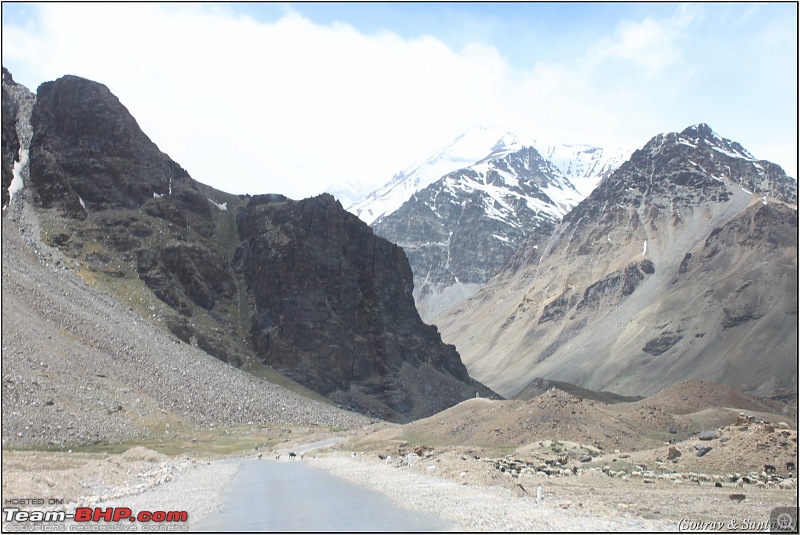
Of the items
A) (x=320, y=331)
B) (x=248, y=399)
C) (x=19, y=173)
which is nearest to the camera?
(x=248, y=399)

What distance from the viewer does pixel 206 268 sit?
185 meters

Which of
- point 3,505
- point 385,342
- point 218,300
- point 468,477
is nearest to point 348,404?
point 385,342

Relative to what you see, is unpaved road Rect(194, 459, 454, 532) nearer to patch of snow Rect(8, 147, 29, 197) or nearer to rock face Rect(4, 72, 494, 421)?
rock face Rect(4, 72, 494, 421)

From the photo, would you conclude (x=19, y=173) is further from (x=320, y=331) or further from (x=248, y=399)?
(x=248, y=399)

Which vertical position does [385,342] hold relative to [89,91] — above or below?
below

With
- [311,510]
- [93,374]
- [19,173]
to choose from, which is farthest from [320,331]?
[311,510]

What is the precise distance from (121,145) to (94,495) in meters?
176

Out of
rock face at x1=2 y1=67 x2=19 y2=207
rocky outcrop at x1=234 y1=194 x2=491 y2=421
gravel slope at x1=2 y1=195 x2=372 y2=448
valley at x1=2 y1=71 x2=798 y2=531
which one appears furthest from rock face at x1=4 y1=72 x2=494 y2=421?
gravel slope at x1=2 y1=195 x2=372 y2=448

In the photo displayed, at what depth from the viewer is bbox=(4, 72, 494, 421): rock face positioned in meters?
169

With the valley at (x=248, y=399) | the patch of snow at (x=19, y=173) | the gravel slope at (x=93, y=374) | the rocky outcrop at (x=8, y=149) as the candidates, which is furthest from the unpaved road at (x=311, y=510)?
the patch of snow at (x=19, y=173)

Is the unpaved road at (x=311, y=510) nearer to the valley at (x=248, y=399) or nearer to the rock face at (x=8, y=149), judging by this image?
the valley at (x=248, y=399)

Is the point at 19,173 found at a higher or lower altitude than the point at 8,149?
lower

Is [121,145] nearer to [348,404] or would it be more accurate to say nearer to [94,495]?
[348,404]

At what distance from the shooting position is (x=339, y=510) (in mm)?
31531
